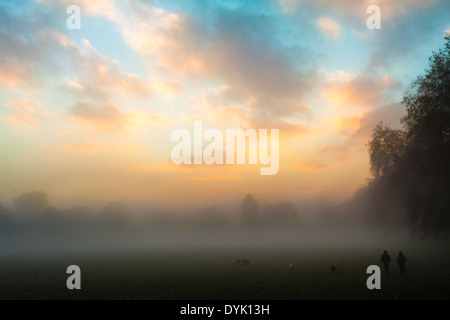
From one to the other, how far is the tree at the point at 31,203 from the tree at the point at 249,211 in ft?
280

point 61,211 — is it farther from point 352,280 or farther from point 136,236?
point 352,280

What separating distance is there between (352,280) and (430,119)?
622 inches

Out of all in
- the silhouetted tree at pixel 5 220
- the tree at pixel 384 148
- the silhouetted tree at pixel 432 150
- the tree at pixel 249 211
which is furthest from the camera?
the tree at pixel 249 211

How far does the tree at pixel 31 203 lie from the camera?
113 meters

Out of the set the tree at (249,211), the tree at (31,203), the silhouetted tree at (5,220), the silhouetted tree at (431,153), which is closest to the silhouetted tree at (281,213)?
the tree at (249,211)

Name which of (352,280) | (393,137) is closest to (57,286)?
(352,280)

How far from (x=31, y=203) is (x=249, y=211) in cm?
9416

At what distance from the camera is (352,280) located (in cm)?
2122

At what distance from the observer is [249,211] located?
136 metres

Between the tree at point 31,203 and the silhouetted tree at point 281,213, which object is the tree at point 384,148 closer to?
the silhouetted tree at point 281,213

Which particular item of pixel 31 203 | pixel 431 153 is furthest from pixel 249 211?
pixel 431 153

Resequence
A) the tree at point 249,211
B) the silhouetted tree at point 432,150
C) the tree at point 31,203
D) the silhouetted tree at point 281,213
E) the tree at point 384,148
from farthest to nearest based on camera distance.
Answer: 1. the silhouetted tree at point 281,213
2. the tree at point 249,211
3. the tree at point 31,203
4. the tree at point 384,148
5. the silhouetted tree at point 432,150

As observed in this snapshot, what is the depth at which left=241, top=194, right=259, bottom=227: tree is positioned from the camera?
134837 mm

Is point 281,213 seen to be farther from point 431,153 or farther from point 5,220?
point 431,153
